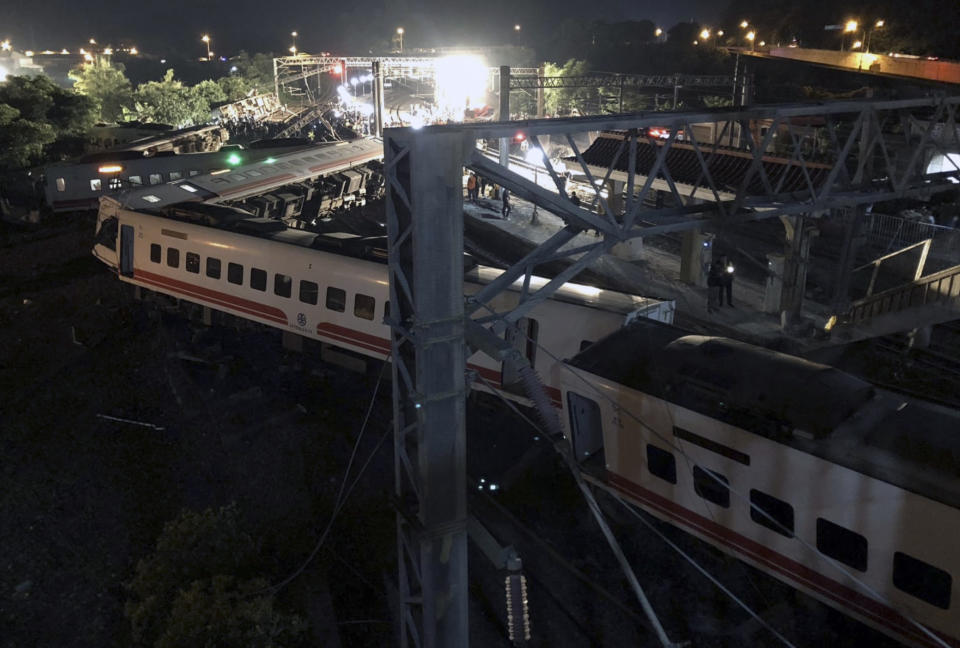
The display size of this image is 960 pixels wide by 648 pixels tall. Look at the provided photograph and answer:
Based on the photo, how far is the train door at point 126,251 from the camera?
19984mm

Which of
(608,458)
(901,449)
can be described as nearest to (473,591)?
(608,458)

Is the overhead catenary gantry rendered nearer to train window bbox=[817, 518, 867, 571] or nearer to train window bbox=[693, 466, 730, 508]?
train window bbox=[693, 466, 730, 508]

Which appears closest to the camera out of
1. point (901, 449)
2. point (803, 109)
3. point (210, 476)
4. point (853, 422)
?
point (901, 449)

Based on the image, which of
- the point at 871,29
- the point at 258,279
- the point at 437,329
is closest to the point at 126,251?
the point at 258,279

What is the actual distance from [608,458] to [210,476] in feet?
23.1

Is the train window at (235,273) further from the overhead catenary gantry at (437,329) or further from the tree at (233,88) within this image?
the tree at (233,88)

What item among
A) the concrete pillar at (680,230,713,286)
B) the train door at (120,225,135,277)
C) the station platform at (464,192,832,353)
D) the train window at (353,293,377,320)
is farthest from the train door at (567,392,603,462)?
the train door at (120,225,135,277)

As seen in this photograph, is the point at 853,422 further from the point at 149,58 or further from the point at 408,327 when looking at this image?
the point at 149,58

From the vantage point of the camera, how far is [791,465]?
8.19 m

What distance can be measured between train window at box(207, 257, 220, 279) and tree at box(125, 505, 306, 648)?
977 centimetres

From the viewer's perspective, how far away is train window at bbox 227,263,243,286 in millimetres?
17391

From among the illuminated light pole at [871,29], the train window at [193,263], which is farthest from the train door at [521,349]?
the illuminated light pole at [871,29]

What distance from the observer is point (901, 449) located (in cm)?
774

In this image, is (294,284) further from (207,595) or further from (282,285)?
(207,595)
